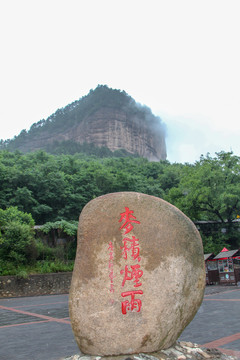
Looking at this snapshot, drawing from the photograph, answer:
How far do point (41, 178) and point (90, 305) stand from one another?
25.8 metres

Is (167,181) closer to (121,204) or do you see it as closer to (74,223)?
(74,223)

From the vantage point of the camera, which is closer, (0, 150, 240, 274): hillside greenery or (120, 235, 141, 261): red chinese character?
(120, 235, 141, 261): red chinese character

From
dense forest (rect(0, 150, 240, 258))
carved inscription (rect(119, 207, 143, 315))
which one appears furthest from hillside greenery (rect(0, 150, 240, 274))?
carved inscription (rect(119, 207, 143, 315))

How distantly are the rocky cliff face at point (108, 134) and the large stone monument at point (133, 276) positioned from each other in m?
81.2

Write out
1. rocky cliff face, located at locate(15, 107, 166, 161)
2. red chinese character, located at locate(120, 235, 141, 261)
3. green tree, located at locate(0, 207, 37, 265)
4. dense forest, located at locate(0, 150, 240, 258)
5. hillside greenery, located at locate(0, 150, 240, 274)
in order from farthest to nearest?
rocky cliff face, located at locate(15, 107, 166, 161)
dense forest, located at locate(0, 150, 240, 258)
hillside greenery, located at locate(0, 150, 240, 274)
green tree, located at locate(0, 207, 37, 265)
red chinese character, located at locate(120, 235, 141, 261)

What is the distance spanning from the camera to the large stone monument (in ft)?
13.9

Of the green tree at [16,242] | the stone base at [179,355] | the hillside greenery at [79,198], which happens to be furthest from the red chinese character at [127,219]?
the hillside greenery at [79,198]

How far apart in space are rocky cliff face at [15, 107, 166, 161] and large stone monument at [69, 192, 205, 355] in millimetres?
81195

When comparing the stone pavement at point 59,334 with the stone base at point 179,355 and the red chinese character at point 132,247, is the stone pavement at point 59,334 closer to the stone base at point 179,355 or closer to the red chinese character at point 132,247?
the stone base at point 179,355

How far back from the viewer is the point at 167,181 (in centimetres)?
4034

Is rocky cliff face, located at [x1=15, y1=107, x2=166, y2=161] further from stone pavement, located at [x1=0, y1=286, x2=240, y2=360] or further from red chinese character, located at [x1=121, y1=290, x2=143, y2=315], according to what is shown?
red chinese character, located at [x1=121, y1=290, x2=143, y2=315]

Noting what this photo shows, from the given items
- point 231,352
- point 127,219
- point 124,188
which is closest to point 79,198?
point 124,188

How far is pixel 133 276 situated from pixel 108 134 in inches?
3325

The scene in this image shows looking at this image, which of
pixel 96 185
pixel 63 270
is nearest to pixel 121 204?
pixel 63 270
